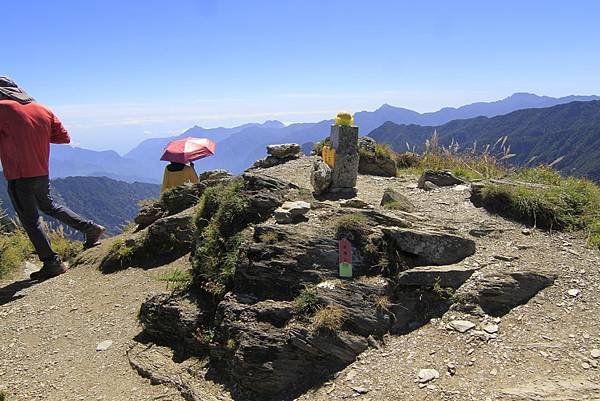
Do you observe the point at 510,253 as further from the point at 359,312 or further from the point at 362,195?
the point at 362,195

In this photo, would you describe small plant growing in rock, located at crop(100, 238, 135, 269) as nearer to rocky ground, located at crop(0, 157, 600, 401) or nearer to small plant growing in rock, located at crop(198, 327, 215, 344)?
rocky ground, located at crop(0, 157, 600, 401)

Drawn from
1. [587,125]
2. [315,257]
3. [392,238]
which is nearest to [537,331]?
[392,238]

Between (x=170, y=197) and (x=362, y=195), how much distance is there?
5117 millimetres

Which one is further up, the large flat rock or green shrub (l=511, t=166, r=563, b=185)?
green shrub (l=511, t=166, r=563, b=185)

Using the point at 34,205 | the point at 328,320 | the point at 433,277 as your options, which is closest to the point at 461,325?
the point at 433,277

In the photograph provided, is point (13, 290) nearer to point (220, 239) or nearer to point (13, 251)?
point (13, 251)

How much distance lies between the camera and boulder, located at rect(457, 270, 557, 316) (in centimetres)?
626

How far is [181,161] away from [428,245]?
8.39 m

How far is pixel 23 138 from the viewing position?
9.03m

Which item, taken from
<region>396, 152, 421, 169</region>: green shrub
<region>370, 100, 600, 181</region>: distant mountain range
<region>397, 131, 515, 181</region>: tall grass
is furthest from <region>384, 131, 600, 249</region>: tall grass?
<region>370, 100, 600, 181</region>: distant mountain range

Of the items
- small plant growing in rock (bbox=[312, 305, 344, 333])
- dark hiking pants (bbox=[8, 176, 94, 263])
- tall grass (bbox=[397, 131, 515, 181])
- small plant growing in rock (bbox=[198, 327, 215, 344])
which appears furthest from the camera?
tall grass (bbox=[397, 131, 515, 181])

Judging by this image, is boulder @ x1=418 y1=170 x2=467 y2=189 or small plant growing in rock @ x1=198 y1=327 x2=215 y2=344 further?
boulder @ x1=418 y1=170 x2=467 y2=189

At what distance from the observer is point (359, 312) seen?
610cm

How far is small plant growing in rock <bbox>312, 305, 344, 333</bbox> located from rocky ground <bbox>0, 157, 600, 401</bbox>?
50 centimetres
